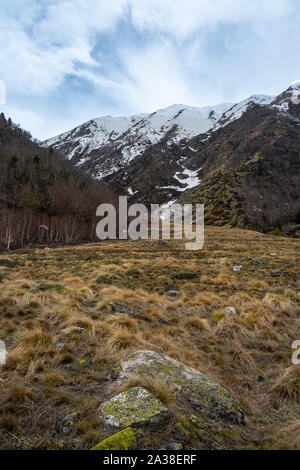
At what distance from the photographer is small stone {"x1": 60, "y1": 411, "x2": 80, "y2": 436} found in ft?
9.12

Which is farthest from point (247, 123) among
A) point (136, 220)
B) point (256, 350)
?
point (256, 350)

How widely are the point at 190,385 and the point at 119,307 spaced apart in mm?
4474

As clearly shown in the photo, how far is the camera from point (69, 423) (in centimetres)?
288

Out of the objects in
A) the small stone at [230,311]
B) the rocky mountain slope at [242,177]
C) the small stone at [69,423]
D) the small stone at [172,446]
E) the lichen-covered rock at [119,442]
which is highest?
the rocky mountain slope at [242,177]

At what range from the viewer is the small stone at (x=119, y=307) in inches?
300

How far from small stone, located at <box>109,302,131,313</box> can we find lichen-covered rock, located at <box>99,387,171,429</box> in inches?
172

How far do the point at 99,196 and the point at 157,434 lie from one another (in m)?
76.8

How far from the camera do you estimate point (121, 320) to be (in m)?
6.40

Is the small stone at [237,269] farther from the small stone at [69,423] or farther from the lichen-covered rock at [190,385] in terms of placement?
the small stone at [69,423]

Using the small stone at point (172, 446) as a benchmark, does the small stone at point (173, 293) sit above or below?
below

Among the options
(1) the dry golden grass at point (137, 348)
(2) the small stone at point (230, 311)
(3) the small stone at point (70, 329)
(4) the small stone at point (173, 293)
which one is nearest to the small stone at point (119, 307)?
(1) the dry golden grass at point (137, 348)

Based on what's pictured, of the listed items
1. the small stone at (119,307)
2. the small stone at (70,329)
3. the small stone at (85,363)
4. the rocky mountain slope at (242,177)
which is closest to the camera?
the small stone at (85,363)

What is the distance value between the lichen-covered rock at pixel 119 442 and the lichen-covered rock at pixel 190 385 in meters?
1.07

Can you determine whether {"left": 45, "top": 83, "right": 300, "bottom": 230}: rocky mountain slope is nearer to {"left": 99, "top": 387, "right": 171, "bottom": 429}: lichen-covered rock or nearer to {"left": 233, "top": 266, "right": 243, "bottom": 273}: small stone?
{"left": 233, "top": 266, "right": 243, "bottom": 273}: small stone
